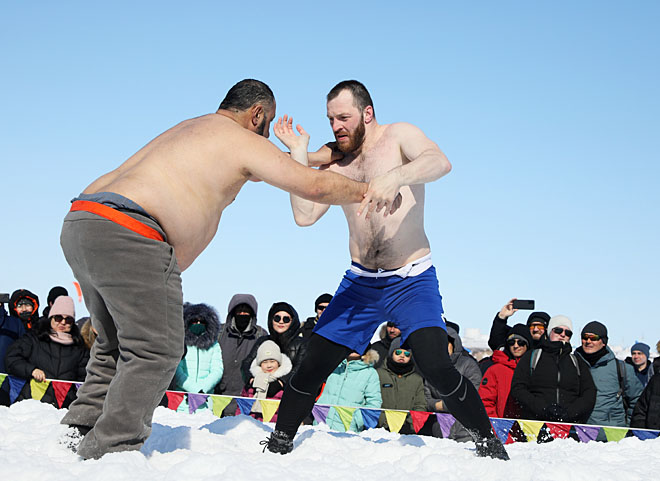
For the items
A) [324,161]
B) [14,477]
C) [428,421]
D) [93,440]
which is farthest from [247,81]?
[428,421]

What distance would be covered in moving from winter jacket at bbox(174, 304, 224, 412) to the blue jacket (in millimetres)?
2123

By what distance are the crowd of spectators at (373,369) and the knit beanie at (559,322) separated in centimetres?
1

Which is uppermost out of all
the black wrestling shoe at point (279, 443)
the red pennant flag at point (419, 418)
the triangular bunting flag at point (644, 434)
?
the triangular bunting flag at point (644, 434)

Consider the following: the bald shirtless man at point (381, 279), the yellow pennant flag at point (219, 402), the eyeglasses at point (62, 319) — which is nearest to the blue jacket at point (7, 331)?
the eyeglasses at point (62, 319)

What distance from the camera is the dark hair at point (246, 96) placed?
3.47m

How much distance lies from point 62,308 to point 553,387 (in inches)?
194

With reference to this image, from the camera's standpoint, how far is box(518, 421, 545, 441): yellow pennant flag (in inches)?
230

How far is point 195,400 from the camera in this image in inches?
253

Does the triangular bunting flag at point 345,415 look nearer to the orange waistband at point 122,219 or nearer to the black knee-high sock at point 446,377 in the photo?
the black knee-high sock at point 446,377

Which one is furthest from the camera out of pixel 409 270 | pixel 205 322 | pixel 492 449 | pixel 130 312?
pixel 205 322

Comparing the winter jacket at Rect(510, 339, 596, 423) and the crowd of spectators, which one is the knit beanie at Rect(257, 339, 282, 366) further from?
the winter jacket at Rect(510, 339, 596, 423)

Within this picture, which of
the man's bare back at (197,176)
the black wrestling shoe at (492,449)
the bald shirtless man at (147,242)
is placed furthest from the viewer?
the black wrestling shoe at (492,449)

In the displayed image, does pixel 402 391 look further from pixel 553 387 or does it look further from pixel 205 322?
pixel 205 322

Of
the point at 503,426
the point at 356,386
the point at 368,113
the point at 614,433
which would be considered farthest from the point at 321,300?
the point at 368,113
